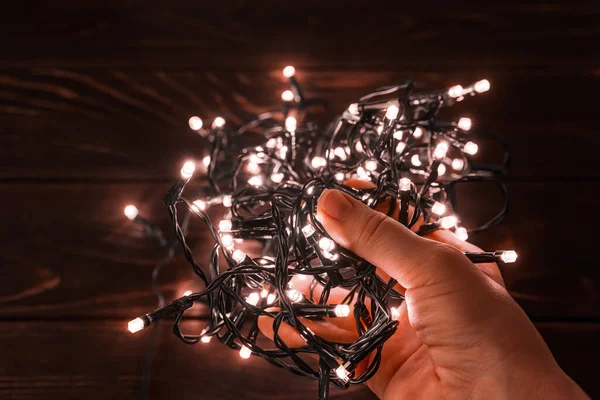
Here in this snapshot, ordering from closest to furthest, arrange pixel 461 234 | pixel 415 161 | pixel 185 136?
1. pixel 461 234
2. pixel 415 161
3. pixel 185 136

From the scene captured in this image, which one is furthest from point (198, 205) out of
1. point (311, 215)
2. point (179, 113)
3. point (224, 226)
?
point (179, 113)

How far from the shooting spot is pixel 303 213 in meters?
0.54

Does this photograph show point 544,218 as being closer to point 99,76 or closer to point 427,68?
point 427,68

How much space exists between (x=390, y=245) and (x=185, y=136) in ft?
1.64

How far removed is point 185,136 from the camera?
2.62 ft

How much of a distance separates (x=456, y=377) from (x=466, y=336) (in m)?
0.07

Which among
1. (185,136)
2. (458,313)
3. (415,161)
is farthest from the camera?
(185,136)

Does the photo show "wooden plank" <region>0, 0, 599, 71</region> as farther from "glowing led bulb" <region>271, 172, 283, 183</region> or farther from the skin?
the skin

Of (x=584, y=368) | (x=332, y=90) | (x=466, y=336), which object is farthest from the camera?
(x=332, y=90)

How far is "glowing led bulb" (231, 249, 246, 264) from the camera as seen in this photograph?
0.54 meters

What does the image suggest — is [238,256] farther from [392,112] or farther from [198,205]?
[392,112]

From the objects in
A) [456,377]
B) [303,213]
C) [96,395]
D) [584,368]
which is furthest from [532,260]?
[96,395]

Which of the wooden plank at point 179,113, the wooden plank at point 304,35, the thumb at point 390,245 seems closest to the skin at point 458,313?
the thumb at point 390,245

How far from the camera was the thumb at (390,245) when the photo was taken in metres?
0.48
